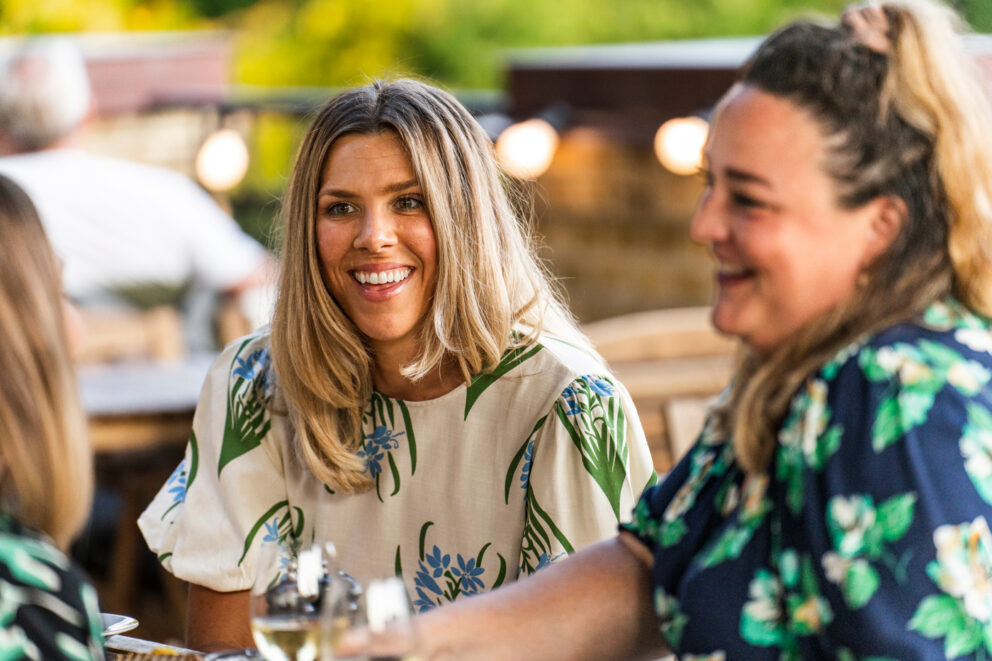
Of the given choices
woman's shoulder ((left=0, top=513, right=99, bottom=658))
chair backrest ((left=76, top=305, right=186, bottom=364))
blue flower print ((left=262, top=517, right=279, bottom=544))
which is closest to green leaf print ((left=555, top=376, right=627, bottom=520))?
blue flower print ((left=262, top=517, right=279, bottom=544))

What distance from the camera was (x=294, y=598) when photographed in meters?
1.19

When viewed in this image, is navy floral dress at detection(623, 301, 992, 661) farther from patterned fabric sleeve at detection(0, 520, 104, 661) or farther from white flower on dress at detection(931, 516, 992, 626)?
patterned fabric sleeve at detection(0, 520, 104, 661)

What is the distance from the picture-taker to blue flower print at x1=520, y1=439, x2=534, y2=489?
1.87m

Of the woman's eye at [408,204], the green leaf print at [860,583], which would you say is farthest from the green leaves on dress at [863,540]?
the woman's eye at [408,204]

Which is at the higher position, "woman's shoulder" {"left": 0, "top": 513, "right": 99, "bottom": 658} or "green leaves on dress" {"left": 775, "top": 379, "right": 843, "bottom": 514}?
"green leaves on dress" {"left": 775, "top": 379, "right": 843, "bottom": 514}

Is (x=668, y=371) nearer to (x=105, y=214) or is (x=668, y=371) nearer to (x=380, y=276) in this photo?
(x=380, y=276)

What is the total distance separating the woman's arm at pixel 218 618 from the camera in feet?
6.12

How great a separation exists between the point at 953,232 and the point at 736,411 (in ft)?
0.88

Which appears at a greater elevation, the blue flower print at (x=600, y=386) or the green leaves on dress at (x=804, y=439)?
the green leaves on dress at (x=804, y=439)

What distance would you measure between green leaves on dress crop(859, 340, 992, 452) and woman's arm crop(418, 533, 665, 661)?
0.35 meters

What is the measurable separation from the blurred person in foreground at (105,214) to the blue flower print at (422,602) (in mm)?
2955

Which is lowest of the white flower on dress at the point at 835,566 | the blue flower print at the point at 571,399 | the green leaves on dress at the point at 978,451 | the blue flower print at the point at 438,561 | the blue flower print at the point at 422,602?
the blue flower print at the point at 422,602

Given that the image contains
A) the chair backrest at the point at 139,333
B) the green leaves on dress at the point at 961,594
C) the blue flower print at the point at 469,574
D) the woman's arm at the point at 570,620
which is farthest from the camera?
the chair backrest at the point at 139,333

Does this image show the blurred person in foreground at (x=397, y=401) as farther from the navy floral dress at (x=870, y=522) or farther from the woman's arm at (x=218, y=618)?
the navy floral dress at (x=870, y=522)
